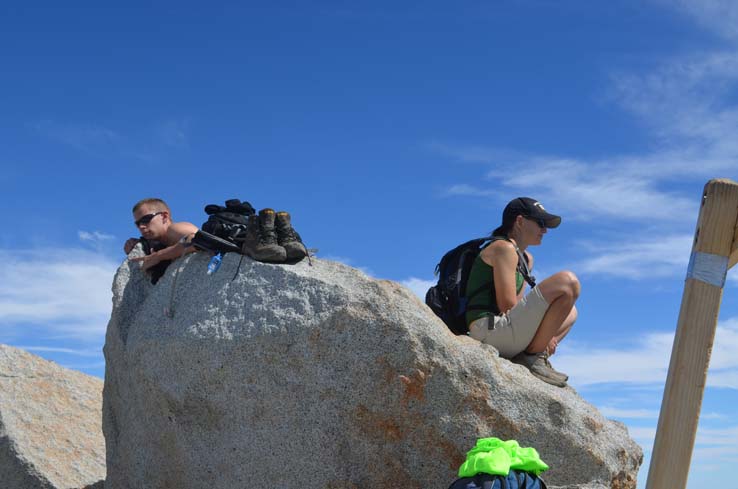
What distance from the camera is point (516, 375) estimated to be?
6.61 meters

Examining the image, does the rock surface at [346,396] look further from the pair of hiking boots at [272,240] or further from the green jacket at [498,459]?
the green jacket at [498,459]

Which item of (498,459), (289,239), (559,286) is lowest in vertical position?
(498,459)

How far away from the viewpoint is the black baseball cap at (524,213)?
7.51 m

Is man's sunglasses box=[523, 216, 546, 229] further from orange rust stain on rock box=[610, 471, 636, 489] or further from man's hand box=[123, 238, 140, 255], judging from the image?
man's hand box=[123, 238, 140, 255]

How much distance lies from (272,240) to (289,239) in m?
0.16

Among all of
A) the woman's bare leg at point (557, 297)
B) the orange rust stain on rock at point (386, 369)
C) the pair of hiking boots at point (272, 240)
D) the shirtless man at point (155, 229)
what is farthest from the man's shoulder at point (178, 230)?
the woman's bare leg at point (557, 297)

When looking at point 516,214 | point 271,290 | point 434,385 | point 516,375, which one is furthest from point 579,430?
point 271,290

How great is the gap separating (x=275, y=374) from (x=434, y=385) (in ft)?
4.18

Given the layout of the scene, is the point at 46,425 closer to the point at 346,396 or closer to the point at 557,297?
the point at 346,396

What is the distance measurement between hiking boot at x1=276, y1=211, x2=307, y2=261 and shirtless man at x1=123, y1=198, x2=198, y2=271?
113 cm

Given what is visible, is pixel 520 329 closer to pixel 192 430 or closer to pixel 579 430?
pixel 579 430

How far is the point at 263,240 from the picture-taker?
704 cm

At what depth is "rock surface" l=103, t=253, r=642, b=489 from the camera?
249 inches

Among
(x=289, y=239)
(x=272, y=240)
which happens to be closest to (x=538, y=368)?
(x=289, y=239)
